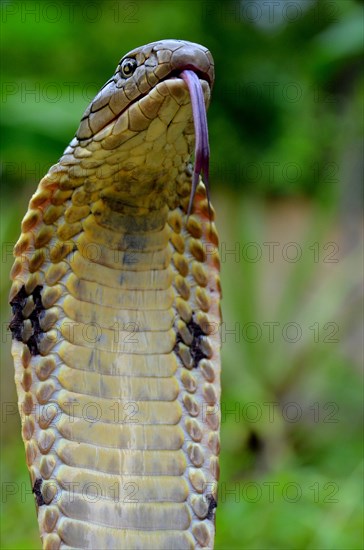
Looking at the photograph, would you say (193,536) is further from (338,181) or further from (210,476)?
(338,181)

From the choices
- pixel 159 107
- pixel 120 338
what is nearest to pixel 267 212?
pixel 120 338

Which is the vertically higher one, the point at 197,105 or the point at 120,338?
the point at 197,105

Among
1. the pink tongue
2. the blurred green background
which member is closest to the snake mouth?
the pink tongue

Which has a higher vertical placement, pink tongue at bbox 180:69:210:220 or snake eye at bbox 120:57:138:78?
snake eye at bbox 120:57:138:78

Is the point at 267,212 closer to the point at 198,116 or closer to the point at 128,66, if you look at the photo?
the point at 128,66

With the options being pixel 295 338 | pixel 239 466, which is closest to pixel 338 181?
pixel 295 338

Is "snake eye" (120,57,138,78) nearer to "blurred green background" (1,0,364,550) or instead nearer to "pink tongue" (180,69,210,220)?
"pink tongue" (180,69,210,220)
